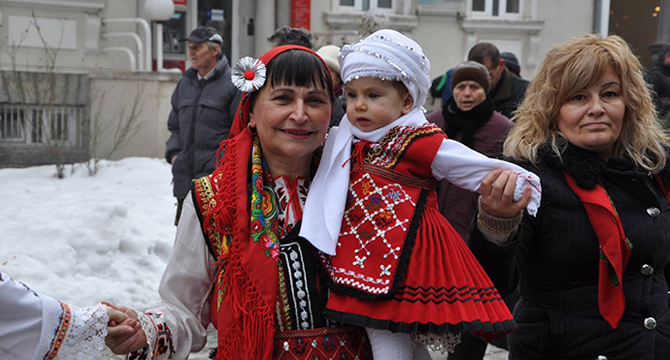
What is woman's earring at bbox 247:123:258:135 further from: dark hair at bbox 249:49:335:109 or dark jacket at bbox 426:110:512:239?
dark jacket at bbox 426:110:512:239

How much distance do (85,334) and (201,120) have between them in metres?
4.26

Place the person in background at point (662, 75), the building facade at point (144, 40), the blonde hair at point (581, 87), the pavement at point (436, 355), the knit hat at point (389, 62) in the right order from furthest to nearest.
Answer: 1. the building facade at point (144, 40)
2. the person in background at point (662, 75)
3. the pavement at point (436, 355)
4. the blonde hair at point (581, 87)
5. the knit hat at point (389, 62)

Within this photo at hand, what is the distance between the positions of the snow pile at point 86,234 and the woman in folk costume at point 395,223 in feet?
14.5

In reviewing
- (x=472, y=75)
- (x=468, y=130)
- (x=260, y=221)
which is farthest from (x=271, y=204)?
(x=472, y=75)

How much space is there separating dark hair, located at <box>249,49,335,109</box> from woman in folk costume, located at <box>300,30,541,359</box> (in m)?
0.20

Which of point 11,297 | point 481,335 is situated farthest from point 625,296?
point 11,297

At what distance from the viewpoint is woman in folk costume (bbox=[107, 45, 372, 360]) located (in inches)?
91.6

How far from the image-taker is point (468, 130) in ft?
16.5

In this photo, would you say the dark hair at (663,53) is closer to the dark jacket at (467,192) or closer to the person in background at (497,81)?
the person in background at (497,81)

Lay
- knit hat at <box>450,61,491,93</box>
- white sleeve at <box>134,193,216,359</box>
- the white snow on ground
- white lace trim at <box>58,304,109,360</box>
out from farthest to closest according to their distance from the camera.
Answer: the white snow on ground → knit hat at <box>450,61,491,93</box> → white sleeve at <box>134,193,216,359</box> → white lace trim at <box>58,304,109,360</box>

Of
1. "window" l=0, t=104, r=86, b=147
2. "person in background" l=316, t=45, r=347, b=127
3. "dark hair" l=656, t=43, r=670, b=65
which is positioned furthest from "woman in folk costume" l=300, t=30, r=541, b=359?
"window" l=0, t=104, r=86, b=147

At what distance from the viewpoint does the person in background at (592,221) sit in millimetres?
2678

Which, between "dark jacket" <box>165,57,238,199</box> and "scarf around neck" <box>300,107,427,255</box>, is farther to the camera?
"dark jacket" <box>165,57,238,199</box>

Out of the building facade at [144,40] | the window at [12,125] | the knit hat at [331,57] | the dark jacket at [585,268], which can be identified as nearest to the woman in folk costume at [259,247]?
the dark jacket at [585,268]
